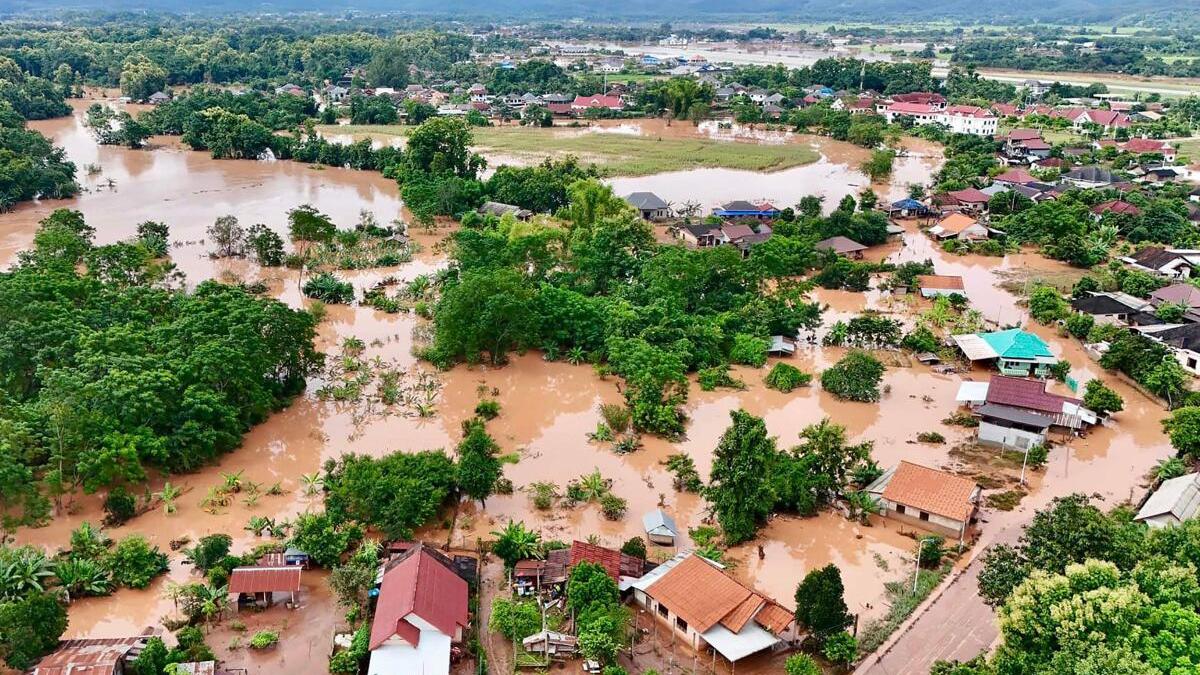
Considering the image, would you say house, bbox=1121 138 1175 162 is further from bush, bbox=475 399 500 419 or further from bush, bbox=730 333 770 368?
bush, bbox=475 399 500 419

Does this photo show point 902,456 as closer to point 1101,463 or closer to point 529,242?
point 1101,463

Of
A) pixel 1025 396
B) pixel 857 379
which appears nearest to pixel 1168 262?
pixel 1025 396

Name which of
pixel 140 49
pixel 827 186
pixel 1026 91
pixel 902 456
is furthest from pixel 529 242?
pixel 140 49

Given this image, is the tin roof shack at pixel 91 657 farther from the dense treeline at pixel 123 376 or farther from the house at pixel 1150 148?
the house at pixel 1150 148

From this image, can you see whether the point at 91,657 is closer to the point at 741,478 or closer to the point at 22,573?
the point at 22,573

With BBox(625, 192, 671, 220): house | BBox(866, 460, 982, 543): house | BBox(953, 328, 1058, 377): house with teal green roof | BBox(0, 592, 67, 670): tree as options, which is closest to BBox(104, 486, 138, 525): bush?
BBox(0, 592, 67, 670): tree

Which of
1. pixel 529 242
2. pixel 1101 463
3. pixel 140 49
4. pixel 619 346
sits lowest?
pixel 1101 463
